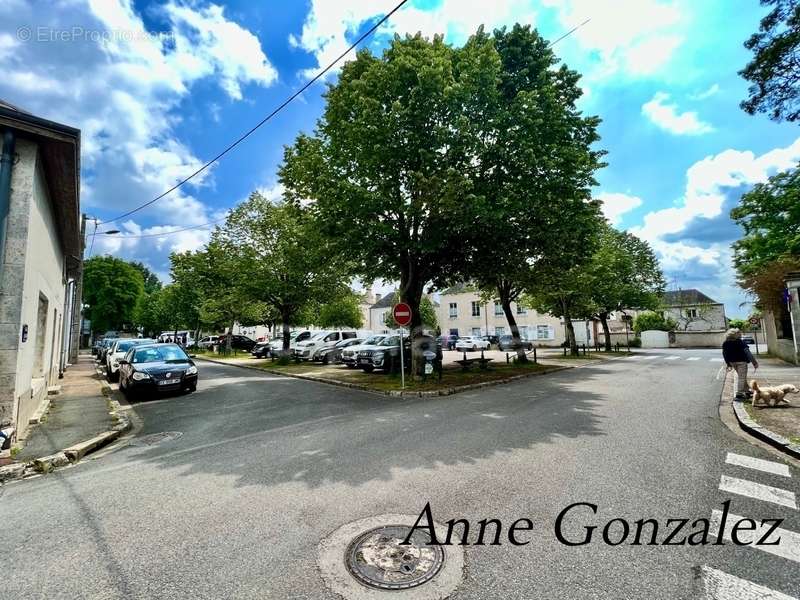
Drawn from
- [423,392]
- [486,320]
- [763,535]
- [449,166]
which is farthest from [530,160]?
[486,320]

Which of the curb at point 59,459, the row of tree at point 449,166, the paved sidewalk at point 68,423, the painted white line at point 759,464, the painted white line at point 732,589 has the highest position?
the row of tree at point 449,166

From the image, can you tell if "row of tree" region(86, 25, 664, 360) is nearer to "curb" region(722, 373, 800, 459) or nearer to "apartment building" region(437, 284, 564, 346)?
"curb" region(722, 373, 800, 459)

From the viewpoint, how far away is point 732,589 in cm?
265

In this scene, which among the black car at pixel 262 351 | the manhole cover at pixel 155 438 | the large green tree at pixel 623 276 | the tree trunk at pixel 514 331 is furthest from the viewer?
the black car at pixel 262 351

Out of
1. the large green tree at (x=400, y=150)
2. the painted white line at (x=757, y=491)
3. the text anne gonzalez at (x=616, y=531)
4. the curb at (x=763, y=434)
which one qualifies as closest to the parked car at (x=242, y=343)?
the large green tree at (x=400, y=150)

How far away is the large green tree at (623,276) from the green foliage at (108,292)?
5619cm

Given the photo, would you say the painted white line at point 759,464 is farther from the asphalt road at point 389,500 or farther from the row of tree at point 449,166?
the row of tree at point 449,166

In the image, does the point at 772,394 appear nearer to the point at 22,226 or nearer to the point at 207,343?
the point at 22,226

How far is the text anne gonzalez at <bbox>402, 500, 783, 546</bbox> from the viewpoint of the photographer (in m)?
3.27

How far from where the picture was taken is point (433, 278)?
1720 cm

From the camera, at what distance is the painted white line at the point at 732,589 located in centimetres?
258

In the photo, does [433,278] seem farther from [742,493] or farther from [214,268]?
[214,268]

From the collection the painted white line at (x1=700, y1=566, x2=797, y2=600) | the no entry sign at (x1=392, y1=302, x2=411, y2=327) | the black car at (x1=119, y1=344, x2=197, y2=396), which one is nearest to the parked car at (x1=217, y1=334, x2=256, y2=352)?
the black car at (x1=119, y1=344, x2=197, y2=396)

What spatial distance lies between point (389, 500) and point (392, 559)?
3.31 feet
